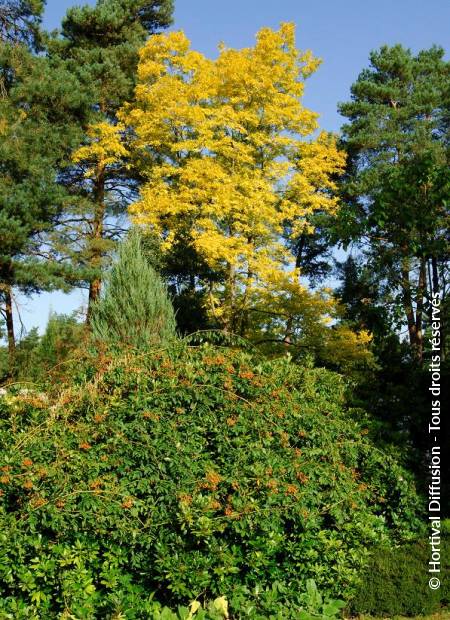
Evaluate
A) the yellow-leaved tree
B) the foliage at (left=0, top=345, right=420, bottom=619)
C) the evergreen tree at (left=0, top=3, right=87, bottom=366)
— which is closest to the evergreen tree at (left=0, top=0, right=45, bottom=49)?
the evergreen tree at (left=0, top=3, right=87, bottom=366)

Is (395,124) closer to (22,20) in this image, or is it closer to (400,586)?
(22,20)

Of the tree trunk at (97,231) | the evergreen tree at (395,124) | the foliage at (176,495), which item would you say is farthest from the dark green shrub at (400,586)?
the tree trunk at (97,231)

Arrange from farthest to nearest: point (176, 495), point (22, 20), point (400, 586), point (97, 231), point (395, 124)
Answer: point (395, 124)
point (97, 231)
point (22, 20)
point (400, 586)
point (176, 495)

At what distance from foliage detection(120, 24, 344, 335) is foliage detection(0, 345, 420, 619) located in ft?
29.7

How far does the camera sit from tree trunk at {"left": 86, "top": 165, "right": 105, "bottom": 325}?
1628 cm

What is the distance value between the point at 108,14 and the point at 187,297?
8.71m

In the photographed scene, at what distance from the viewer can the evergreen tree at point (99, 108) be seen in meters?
16.6

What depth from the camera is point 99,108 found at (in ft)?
61.2

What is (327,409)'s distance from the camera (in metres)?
6.03

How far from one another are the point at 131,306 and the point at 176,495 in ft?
24.1

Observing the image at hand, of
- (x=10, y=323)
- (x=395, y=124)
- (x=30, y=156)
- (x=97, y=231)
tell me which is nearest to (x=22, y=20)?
(x=30, y=156)

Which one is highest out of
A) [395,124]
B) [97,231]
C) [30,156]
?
[395,124]

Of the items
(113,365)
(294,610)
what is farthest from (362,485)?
(113,365)

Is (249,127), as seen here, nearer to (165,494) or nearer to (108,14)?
(108,14)
